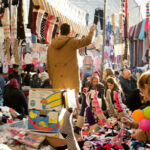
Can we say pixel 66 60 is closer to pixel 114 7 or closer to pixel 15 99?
pixel 15 99

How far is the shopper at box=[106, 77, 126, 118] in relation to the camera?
3.76 metres

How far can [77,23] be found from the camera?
5.34 metres

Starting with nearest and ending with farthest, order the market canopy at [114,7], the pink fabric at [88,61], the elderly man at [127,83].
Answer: the elderly man at [127,83], the market canopy at [114,7], the pink fabric at [88,61]

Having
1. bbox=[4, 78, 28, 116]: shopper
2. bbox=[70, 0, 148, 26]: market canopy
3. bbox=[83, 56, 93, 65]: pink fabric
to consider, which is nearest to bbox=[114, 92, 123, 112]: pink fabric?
bbox=[4, 78, 28, 116]: shopper

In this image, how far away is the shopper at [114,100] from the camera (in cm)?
376

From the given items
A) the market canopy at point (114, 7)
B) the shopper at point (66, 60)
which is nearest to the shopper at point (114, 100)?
the shopper at point (66, 60)

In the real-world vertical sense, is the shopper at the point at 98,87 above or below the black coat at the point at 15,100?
above

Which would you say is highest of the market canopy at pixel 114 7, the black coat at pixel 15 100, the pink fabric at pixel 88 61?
the market canopy at pixel 114 7

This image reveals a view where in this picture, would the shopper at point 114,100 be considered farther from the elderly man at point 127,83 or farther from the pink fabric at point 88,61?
the pink fabric at point 88,61

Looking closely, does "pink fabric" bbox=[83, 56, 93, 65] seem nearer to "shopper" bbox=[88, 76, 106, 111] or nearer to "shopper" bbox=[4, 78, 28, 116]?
"shopper" bbox=[88, 76, 106, 111]

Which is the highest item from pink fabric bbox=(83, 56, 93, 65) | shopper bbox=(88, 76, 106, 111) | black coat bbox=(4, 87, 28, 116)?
pink fabric bbox=(83, 56, 93, 65)

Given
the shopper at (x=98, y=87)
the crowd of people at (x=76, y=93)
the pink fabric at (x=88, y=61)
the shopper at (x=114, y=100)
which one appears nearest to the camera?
the crowd of people at (x=76, y=93)

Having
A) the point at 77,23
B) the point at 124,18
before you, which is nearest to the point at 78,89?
the point at 77,23

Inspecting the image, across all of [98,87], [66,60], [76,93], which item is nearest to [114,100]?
[98,87]
